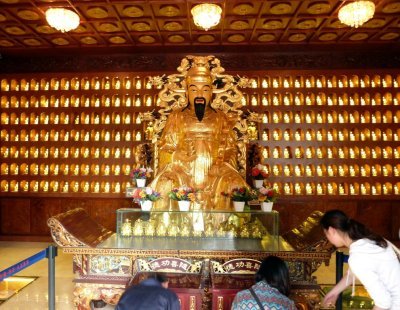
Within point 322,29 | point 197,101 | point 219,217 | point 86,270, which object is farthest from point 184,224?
point 322,29

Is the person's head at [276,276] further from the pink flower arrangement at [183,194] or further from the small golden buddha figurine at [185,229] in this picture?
the pink flower arrangement at [183,194]

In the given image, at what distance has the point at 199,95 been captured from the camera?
231 inches

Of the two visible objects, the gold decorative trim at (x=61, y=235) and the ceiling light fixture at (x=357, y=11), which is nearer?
the gold decorative trim at (x=61, y=235)

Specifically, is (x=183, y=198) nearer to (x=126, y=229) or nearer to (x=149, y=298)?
(x=126, y=229)

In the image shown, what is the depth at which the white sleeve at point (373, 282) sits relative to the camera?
191cm

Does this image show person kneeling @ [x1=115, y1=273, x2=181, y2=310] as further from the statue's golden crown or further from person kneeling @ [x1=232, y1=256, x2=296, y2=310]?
the statue's golden crown

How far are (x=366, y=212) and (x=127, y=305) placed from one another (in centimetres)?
674

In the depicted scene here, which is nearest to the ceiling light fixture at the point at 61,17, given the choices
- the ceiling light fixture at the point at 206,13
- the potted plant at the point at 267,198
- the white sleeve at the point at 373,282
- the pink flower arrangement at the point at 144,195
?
the ceiling light fixture at the point at 206,13

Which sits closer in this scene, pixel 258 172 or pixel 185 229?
pixel 185 229

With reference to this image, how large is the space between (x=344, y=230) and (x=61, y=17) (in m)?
5.36

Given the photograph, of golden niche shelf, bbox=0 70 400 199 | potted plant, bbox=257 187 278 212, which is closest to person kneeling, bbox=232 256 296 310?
potted plant, bbox=257 187 278 212

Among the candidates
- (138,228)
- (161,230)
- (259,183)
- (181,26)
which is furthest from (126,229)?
(181,26)

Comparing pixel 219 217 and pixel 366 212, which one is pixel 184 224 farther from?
pixel 366 212

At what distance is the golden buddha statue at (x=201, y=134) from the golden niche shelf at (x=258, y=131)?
69.3 inches
